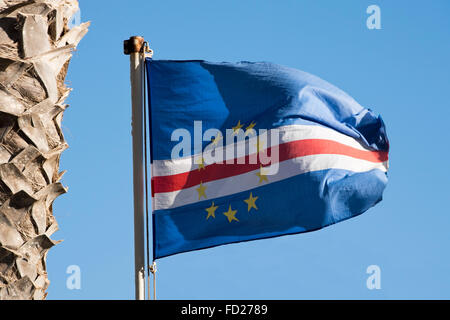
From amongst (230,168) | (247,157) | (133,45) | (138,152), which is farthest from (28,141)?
(247,157)

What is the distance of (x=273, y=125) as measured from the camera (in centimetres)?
1482

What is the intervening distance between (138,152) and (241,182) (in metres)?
1.39

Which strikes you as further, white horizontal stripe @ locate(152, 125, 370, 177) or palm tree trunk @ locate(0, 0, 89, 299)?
white horizontal stripe @ locate(152, 125, 370, 177)

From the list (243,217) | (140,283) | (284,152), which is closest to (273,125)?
(284,152)

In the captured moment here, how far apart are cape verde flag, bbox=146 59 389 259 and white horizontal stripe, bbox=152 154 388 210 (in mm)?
12

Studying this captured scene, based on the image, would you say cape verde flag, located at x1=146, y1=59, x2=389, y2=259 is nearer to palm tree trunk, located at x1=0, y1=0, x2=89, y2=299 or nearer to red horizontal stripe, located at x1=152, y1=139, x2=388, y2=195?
red horizontal stripe, located at x1=152, y1=139, x2=388, y2=195

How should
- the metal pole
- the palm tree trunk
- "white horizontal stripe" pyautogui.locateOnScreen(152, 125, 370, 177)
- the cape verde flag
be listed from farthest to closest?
"white horizontal stripe" pyautogui.locateOnScreen(152, 125, 370, 177) < the cape verde flag < the metal pole < the palm tree trunk

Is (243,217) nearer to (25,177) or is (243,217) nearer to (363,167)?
(363,167)

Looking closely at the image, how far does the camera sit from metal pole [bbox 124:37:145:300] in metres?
13.8

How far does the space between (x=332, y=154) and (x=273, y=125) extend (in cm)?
85

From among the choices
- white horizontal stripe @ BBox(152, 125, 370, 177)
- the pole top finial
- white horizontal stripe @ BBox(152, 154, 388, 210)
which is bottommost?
white horizontal stripe @ BBox(152, 154, 388, 210)

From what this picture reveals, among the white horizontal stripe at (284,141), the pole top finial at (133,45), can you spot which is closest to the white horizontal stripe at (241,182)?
the white horizontal stripe at (284,141)

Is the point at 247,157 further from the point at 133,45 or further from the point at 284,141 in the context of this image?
the point at 133,45

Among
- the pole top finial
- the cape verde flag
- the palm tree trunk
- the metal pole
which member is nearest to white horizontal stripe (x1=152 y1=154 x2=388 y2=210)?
the cape verde flag
